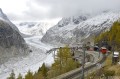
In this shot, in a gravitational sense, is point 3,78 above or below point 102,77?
below

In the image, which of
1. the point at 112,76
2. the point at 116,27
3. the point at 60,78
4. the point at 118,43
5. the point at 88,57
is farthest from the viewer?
the point at 88,57

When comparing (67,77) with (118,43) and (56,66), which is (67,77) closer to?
(56,66)

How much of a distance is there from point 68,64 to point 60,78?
125ft

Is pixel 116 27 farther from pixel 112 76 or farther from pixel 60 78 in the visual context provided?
pixel 112 76

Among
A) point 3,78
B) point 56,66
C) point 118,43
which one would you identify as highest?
point 118,43

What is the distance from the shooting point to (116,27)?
4131 inches

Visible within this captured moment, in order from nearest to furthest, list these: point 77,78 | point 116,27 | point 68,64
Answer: point 77,78, point 68,64, point 116,27

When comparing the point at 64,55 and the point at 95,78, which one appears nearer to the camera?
the point at 95,78

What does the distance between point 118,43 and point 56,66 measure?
829 inches

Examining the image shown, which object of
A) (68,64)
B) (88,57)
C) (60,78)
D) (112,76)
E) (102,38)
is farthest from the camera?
A: (102,38)

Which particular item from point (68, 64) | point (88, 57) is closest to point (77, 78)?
point (68, 64)

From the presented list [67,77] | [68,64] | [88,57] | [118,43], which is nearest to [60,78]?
[67,77]

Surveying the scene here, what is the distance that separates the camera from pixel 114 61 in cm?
5706

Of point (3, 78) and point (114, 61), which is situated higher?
point (114, 61)
